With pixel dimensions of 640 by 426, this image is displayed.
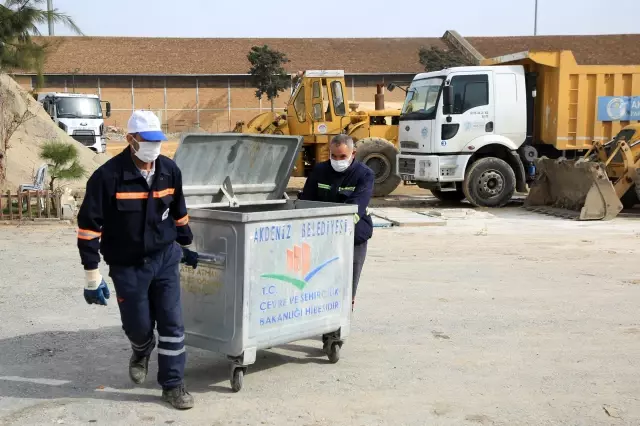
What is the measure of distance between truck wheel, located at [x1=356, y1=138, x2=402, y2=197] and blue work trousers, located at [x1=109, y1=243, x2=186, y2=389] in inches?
532

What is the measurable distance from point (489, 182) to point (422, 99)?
2.23 metres

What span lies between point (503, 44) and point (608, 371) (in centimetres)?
4978

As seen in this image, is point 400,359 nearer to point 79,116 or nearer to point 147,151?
point 147,151

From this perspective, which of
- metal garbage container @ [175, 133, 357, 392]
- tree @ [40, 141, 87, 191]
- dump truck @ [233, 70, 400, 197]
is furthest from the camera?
dump truck @ [233, 70, 400, 197]

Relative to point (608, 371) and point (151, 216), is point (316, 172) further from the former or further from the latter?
point (608, 371)

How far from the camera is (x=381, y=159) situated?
18531 millimetres

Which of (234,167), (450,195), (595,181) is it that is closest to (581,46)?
(450,195)

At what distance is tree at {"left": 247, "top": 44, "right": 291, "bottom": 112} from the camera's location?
46.7 metres

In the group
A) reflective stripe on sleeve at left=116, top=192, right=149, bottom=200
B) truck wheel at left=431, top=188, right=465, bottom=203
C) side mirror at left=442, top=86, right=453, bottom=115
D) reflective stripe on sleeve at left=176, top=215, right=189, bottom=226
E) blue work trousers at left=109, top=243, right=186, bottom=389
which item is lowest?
truck wheel at left=431, top=188, right=465, bottom=203

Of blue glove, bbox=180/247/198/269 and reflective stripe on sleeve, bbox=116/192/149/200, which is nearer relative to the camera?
reflective stripe on sleeve, bbox=116/192/149/200

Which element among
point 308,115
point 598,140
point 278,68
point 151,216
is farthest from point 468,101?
point 278,68

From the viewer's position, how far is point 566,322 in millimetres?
7004

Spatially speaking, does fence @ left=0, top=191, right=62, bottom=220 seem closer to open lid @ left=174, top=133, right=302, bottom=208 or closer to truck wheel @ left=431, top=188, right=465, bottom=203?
truck wheel @ left=431, top=188, right=465, bottom=203

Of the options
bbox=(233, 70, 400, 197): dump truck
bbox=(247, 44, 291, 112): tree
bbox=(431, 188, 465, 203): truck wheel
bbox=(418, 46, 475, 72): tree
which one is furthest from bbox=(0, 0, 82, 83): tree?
bbox=(418, 46, 475, 72): tree
